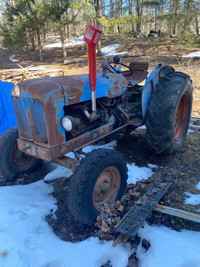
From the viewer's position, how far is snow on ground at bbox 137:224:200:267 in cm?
197

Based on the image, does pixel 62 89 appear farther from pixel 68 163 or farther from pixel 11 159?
pixel 11 159

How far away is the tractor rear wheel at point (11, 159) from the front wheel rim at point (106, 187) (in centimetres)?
144

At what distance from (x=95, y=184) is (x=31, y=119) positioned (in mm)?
1089

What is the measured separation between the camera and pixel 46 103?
242cm

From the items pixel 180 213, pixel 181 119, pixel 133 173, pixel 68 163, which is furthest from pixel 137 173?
pixel 181 119

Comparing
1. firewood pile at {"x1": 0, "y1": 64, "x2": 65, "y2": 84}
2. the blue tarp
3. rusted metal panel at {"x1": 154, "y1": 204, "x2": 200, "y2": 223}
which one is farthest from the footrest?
firewood pile at {"x1": 0, "y1": 64, "x2": 65, "y2": 84}

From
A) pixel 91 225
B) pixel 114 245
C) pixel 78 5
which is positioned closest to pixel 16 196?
pixel 91 225

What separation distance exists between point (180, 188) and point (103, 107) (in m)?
1.60

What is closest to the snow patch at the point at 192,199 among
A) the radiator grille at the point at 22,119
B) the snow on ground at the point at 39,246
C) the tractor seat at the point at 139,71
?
the snow on ground at the point at 39,246

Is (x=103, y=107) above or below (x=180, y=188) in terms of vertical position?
above

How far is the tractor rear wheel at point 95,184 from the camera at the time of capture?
7.54ft

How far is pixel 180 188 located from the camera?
3068mm

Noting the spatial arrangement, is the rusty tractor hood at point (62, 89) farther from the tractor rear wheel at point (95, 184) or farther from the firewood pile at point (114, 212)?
the firewood pile at point (114, 212)

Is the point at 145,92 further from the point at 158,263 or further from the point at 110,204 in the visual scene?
the point at 158,263
